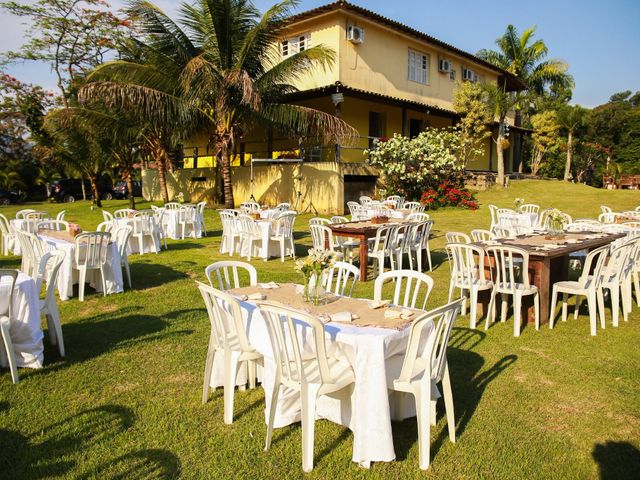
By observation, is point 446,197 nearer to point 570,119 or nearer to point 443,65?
point 443,65

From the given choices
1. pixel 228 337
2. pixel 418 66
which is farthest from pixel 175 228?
pixel 418 66

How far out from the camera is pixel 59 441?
363 cm

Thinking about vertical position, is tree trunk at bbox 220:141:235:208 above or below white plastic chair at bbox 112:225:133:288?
above

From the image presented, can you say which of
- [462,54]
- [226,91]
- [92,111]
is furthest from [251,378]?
[462,54]

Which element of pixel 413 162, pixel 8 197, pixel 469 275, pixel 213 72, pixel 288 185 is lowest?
pixel 469 275

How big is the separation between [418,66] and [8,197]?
87.1 ft

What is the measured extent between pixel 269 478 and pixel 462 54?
2717 cm

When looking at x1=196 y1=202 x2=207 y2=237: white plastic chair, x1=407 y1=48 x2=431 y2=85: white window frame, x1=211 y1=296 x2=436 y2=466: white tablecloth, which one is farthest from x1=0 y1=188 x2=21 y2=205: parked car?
x1=211 y1=296 x2=436 y2=466: white tablecloth

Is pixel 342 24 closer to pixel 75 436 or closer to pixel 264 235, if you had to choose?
pixel 264 235

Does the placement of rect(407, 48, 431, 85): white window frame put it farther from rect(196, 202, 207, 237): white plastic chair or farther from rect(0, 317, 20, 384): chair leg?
rect(0, 317, 20, 384): chair leg

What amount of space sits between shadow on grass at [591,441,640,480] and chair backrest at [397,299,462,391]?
1.22 m

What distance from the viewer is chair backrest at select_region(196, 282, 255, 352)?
12.3 feet

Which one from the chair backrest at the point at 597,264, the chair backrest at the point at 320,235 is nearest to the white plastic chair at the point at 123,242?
the chair backrest at the point at 320,235

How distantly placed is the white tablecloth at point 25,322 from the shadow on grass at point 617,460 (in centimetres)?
496
